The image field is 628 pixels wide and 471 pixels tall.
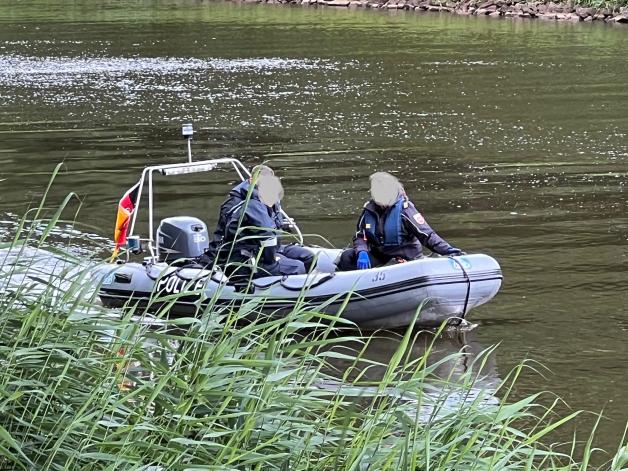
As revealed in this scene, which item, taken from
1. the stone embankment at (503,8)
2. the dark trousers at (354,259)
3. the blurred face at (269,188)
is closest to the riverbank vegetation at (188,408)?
the blurred face at (269,188)

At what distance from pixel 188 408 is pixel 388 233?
184 inches

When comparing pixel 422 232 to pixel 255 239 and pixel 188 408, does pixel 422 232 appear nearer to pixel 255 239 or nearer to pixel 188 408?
pixel 255 239

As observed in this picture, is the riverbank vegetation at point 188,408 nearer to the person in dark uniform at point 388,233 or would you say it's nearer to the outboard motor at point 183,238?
the person in dark uniform at point 388,233

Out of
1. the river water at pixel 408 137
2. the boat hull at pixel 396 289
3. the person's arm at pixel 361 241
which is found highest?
the person's arm at pixel 361 241

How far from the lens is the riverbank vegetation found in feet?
12.6

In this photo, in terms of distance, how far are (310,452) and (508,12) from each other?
3214cm

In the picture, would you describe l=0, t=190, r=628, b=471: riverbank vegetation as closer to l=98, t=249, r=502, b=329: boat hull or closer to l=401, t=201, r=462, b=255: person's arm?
l=98, t=249, r=502, b=329: boat hull

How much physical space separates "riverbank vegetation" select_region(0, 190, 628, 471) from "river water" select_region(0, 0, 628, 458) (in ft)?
8.73

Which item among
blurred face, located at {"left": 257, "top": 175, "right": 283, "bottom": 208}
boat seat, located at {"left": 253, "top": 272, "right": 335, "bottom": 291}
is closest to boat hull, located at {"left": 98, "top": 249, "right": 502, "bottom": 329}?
boat seat, located at {"left": 253, "top": 272, "right": 335, "bottom": 291}

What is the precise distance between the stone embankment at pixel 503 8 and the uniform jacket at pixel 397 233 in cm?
2453

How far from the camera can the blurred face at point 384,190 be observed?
8.28 metres

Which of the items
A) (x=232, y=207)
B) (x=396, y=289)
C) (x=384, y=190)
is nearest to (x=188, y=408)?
(x=232, y=207)

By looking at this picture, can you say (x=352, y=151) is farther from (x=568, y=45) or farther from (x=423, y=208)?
(x=568, y=45)

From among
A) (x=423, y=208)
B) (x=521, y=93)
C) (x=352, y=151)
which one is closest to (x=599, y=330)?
(x=423, y=208)
